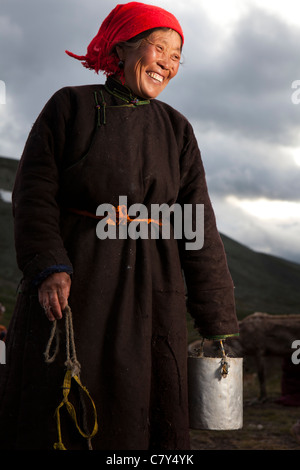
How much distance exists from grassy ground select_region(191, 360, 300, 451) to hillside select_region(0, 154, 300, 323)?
9.43m

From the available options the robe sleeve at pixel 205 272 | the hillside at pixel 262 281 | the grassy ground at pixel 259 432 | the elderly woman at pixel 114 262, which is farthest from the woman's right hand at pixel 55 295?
the hillside at pixel 262 281

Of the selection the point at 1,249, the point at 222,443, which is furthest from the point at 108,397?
the point at 1,249

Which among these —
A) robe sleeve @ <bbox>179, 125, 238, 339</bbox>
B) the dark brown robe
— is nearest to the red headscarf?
the dark brown robe

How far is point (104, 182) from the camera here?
2117 millimetres

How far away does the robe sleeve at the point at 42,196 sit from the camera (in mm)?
2006

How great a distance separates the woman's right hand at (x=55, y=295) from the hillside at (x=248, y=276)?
46.4 ft

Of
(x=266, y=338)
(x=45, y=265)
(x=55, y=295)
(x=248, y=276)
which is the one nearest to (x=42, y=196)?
(x=45, y=265)

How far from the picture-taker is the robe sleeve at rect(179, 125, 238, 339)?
2.37 meters

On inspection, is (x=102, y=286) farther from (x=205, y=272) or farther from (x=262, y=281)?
(x=262, y=281)

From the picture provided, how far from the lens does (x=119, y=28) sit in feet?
7.66

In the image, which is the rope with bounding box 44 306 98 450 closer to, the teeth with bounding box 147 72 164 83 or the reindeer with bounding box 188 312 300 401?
the teeth with bounding box 147 72 164 83

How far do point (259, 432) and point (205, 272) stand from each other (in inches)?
172

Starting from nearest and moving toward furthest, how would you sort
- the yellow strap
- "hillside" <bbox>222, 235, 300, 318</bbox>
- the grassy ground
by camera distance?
the yellow strap → the grassy ground → "hillside" <bbox>222, 235, 300, 318</bbox>
